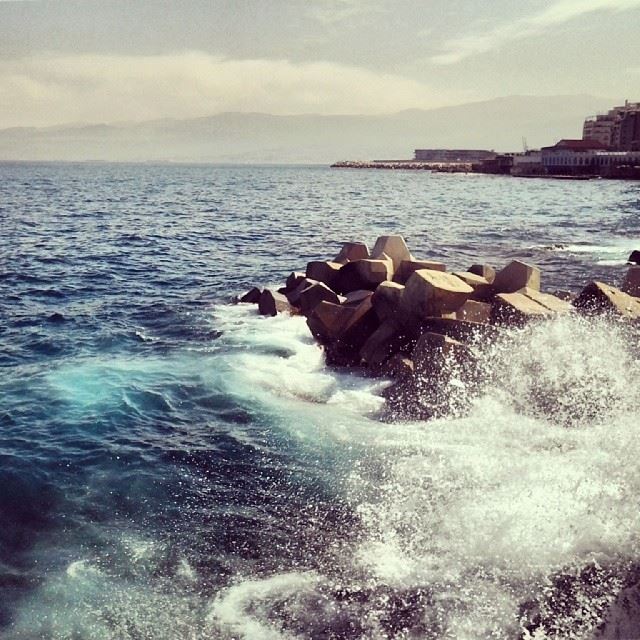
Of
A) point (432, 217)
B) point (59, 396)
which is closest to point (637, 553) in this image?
point (59, 396)

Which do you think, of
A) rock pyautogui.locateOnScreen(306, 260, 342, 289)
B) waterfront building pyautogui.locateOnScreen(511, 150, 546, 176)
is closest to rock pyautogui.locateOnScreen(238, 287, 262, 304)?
rock pyautogui.locateOnScreen(306, 260, 342, 289)

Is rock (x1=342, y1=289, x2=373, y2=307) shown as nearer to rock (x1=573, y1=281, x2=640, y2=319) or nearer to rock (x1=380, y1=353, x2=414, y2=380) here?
rock (x1=380, y1=353, x2=414, y2=380)

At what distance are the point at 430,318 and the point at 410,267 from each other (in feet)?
12.4

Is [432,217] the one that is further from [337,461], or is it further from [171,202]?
[337,461]

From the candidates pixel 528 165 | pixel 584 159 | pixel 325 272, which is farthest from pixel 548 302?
pixel 528 165

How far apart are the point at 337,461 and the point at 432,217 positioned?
140 ft

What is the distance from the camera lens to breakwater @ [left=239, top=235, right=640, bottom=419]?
12.8m

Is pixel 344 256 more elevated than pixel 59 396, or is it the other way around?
pixel 344 256

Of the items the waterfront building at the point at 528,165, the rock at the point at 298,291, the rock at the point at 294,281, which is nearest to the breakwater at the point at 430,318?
the rock at the point at 298,291

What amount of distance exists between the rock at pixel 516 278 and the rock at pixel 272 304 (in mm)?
6463

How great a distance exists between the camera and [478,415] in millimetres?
11875

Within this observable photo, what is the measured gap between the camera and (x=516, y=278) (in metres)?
16.5

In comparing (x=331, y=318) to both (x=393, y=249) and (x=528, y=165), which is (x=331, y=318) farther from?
(x=528, y=165)

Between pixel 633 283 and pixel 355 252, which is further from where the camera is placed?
pixel 355 252
